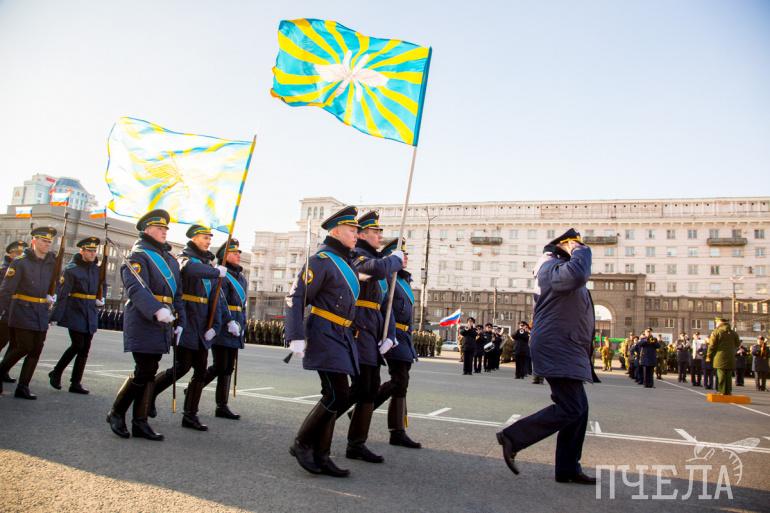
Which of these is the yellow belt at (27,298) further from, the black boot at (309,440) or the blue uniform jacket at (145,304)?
the black boot at (309,440)

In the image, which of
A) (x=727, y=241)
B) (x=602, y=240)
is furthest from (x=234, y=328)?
(x=727, y=241)

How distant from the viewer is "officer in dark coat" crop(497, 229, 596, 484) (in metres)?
4.89

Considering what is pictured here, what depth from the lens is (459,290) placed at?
87125mm

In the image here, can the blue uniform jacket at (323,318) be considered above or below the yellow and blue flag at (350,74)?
below

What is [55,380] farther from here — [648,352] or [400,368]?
[648,352]

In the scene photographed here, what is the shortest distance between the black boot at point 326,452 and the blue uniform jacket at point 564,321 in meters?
1.85

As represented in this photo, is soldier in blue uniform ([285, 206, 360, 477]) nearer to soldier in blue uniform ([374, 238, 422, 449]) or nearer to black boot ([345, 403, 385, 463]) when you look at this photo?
black boot ([345, 403, 385, 463])

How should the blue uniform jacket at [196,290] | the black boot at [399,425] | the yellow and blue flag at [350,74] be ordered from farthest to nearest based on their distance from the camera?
the yellow and blue flag at [350,74] → the blue uniform jacket at [196,290] → the black boot at [399,425]

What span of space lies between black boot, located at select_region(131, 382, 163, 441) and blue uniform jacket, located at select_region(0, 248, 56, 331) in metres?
3.10

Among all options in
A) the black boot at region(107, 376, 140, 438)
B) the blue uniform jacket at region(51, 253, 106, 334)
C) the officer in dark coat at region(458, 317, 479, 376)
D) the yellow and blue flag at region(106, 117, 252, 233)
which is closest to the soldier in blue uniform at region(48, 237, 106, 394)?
the blue uniform jacket at region(51, 253, 106, 334)

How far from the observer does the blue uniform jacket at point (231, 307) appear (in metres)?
7.32

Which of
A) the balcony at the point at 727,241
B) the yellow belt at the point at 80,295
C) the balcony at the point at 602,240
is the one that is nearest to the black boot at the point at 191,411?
the yellow belt at the point at 80,295

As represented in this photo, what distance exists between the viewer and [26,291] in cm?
794

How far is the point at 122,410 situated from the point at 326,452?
2.34 m
